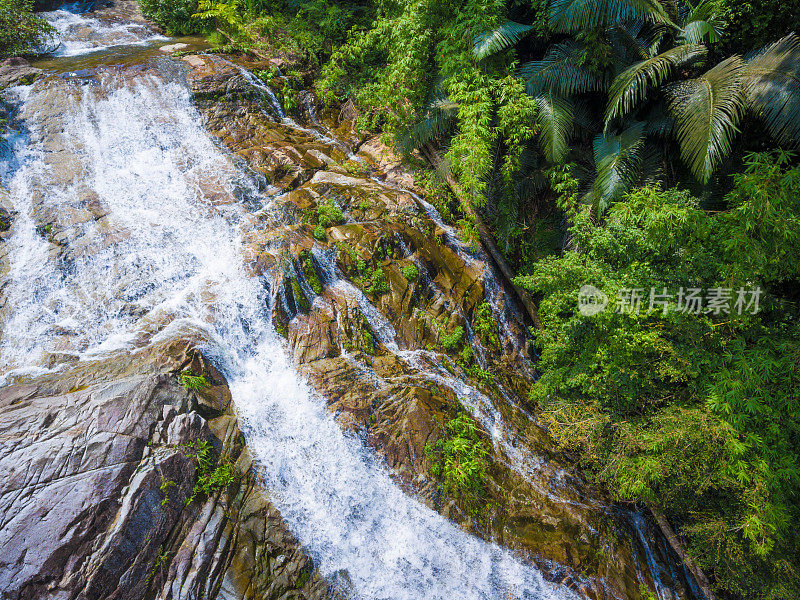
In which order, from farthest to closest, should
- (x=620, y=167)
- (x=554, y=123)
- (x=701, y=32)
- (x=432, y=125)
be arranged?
1. (x=432, y=125)
2. (x=554, y=123)
3. (x=620, y=167)
4. (x=701, y=32)

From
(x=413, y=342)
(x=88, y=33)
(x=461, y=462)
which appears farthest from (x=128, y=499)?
(x=88, y=33)

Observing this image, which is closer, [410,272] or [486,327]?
[410,272]

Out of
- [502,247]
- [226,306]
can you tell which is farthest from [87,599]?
[502,247]

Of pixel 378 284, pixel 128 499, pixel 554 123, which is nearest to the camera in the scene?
pixel 128 499

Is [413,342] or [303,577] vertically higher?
[413,342]

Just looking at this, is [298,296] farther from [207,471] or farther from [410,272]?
[207,471]

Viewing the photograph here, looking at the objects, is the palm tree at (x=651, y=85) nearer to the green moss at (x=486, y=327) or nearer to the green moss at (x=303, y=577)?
the green moss at (x=486, y=327)

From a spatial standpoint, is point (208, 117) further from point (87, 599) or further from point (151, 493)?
point (87, 599)
